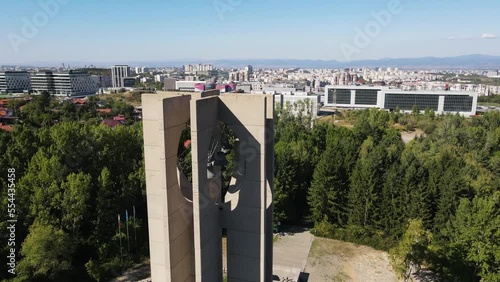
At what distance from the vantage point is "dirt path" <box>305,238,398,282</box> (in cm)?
2316

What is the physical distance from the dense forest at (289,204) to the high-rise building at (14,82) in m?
125

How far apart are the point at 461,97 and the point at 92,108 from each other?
102464 millimetres

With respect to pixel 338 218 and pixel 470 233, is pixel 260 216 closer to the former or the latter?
pixel 470 233

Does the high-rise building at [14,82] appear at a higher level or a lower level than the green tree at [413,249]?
higher

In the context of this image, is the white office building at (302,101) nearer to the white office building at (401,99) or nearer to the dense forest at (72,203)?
the white office building at (401,99)

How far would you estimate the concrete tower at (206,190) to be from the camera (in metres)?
10.2

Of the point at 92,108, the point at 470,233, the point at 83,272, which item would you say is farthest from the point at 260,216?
the point at 92,108

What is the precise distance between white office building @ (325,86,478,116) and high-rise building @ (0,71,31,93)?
378ft

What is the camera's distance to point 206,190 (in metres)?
10.6

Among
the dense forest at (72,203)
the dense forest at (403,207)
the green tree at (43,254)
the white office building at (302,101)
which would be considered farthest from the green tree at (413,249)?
the white office building at (302,101)

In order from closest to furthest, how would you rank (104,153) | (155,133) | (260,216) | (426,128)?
(155,133)
(260,216)
(104,153)
(426,128)

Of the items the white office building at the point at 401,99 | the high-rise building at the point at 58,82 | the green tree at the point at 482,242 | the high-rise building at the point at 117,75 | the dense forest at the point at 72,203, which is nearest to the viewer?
the green tree at the point at 482,242

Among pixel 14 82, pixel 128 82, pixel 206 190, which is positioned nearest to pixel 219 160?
pixel 206 190

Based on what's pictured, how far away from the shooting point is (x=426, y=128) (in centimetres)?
7081
